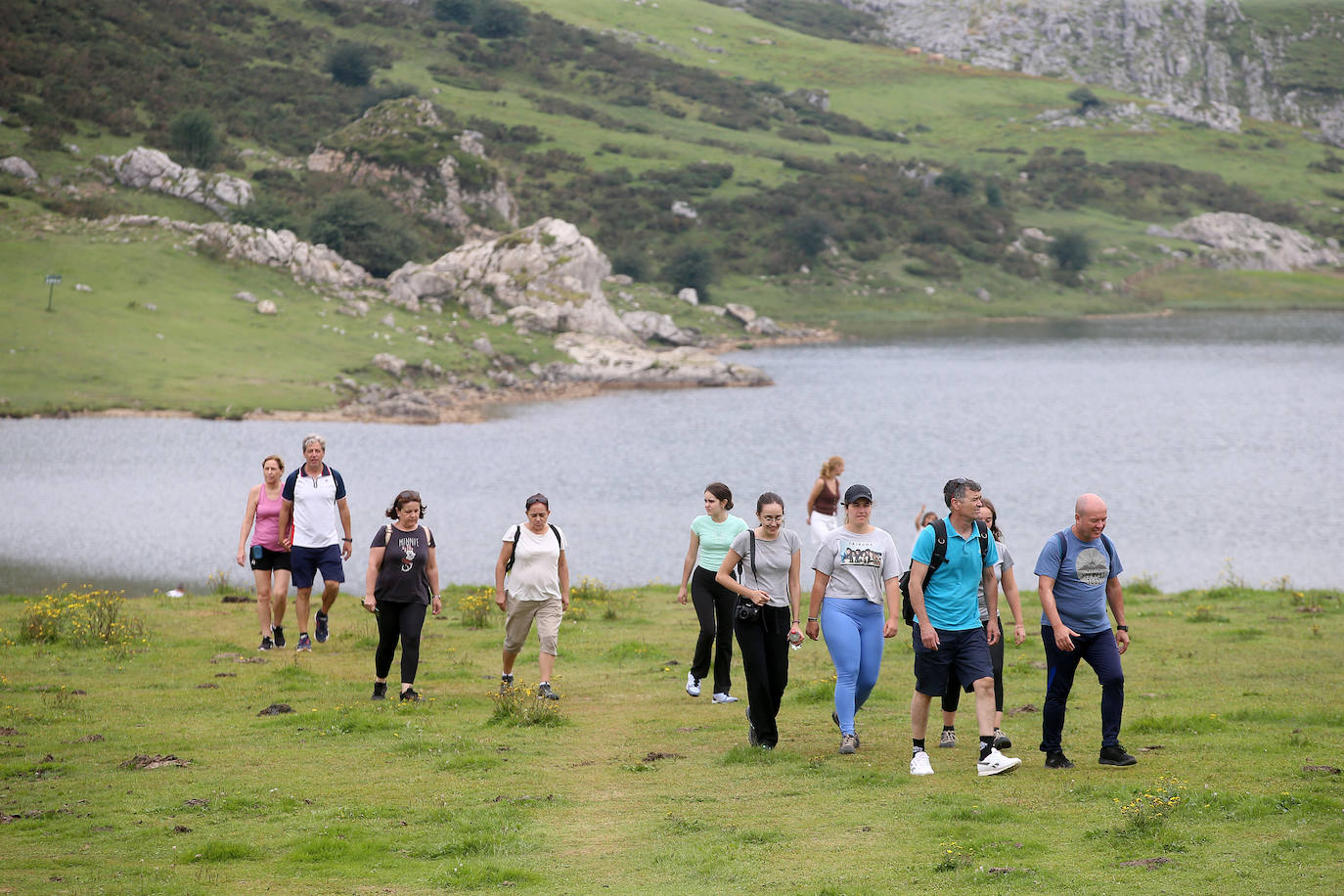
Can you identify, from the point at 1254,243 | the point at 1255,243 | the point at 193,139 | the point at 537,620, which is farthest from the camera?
the point at 1255,243

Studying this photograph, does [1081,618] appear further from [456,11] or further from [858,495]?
[456,11]

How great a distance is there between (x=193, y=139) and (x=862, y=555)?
8758 centimetres

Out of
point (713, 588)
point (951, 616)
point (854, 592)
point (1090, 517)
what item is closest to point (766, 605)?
point (854, 592)

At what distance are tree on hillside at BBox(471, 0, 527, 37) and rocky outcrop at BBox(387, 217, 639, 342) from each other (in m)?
96.7

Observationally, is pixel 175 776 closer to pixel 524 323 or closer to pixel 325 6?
pixel 524 323

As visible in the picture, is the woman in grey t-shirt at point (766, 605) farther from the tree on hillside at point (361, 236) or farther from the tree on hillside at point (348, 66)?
the tree on hillside at point (348, 66)

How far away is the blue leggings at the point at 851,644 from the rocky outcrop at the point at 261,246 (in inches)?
2517

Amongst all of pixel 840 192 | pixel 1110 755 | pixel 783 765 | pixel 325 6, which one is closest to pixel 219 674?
pixel 783 765

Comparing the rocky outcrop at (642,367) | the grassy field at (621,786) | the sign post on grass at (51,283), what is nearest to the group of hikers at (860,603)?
the grassy field at (621,786)

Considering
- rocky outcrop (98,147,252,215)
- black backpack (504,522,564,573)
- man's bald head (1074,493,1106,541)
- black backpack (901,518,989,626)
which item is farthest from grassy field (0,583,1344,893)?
rocky outcrop (98,147,252,215)

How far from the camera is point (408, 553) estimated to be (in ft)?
44.6

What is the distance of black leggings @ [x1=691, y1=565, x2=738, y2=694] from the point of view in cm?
1439

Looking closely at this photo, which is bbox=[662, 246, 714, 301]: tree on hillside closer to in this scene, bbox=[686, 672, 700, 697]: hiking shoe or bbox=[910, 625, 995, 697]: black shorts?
bbox=[686, 672, 700, 697]: hiking shoe

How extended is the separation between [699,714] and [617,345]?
64130mm
